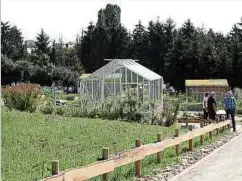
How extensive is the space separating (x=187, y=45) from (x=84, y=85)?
34323 mm

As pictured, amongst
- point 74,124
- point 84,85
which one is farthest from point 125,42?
point 74,124

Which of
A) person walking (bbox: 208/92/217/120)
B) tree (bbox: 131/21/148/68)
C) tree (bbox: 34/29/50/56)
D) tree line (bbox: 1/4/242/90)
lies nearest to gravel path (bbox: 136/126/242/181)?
person walking (bbox: 208/92/217/120)

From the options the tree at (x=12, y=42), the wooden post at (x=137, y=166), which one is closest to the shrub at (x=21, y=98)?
the wooden post at (x=137, y=166)

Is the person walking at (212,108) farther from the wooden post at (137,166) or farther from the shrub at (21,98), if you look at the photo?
the wooden post at (137,166)

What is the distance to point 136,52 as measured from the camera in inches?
3130

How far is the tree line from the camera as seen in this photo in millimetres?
63281

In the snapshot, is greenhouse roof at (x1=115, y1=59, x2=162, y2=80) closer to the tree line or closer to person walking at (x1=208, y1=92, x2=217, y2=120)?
person walking at (x1=208, y1=92, x2=217, y2=120)

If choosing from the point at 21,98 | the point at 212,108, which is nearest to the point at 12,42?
the point at 21,98

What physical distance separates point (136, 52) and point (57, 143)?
65.7 metres

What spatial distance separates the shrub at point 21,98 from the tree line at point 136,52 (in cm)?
3784

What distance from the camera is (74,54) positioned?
89.3 metres

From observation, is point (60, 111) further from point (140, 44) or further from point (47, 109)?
point (140, 44)

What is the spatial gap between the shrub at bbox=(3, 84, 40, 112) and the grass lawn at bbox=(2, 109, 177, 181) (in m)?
5.76

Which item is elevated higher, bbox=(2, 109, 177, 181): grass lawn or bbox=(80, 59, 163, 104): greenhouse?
bbox=(80, 59, 163, 104): greenhouse
